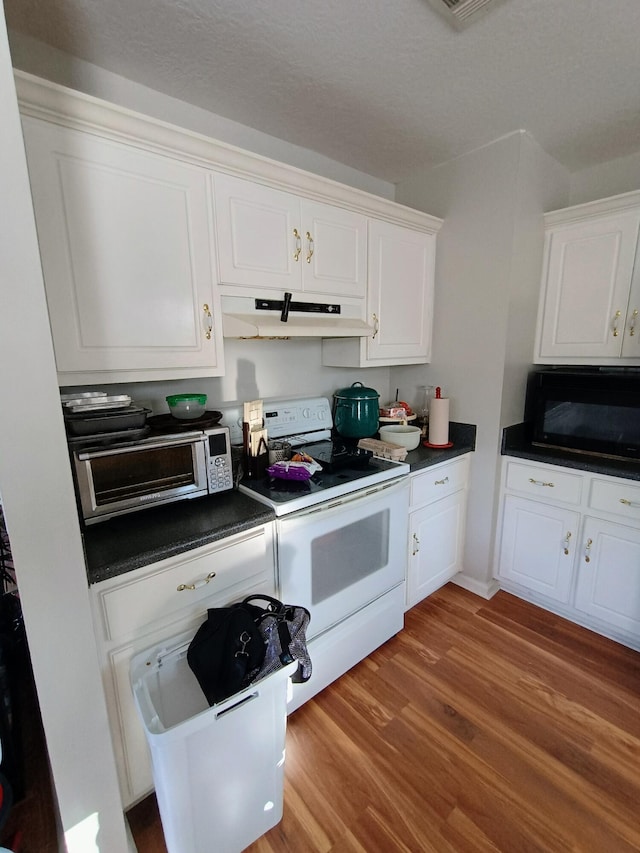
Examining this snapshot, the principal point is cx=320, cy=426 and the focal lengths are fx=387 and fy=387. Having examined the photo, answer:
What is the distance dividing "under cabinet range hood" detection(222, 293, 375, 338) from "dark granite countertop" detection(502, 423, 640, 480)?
1.05m

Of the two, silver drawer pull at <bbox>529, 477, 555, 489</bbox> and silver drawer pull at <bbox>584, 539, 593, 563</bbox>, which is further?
silver drawer pull at <bbox>529, 477, 555, 489</bbox>

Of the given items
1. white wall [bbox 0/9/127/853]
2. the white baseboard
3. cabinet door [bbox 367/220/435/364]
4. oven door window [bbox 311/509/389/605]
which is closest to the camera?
white wall [bbox 0/9/127/853]

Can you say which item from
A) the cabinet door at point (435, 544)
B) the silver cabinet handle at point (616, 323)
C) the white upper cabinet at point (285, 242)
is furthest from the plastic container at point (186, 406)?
the silver cabinet handle at point (616, 323)

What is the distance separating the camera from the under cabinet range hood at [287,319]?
1562mm

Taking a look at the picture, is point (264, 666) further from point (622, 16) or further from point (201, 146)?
point (622, 16)

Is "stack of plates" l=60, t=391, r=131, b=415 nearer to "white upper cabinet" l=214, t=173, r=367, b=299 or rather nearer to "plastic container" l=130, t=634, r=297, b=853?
"white upper cabinet" l=214, t=173, r=367, b=299

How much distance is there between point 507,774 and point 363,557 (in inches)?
34.8

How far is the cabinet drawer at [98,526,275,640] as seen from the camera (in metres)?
1.13

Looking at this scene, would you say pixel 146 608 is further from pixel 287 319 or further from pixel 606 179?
pixel 606 179

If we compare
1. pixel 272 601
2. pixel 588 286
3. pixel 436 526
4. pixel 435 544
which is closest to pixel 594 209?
pixel 588 286

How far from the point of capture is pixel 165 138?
1293 millimetres

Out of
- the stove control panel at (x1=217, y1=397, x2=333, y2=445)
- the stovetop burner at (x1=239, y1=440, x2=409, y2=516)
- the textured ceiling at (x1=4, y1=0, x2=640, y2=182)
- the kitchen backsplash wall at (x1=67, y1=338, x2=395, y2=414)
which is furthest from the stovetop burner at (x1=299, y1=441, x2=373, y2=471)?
the textured ceiling at (x1=4, y1=0, x2=640, y2=182)

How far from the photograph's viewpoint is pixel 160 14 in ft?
4.00

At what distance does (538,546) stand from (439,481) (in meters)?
0.69
